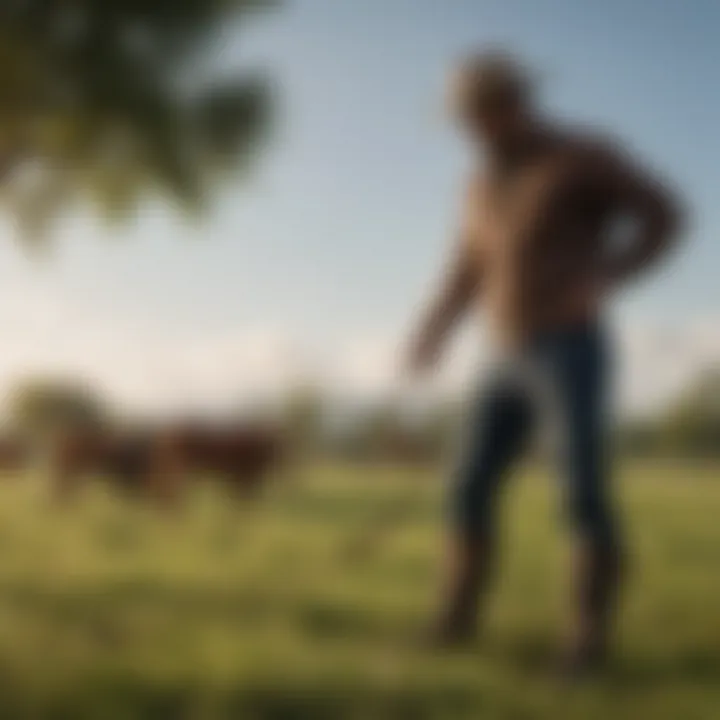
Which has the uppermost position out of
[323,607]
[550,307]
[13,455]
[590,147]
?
[590,147]

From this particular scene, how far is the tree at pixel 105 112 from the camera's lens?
3.40ft

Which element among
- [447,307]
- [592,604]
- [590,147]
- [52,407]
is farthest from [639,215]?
[52,407]

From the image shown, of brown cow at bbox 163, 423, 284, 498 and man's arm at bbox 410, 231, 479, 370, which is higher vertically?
man's arm at bbox 410, 231, 479, 370

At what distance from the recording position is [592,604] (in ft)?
3.01

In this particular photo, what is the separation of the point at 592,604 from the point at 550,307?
248 millimetres

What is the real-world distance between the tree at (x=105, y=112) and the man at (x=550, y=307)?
25cm

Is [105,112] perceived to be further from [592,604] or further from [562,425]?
[592,604]

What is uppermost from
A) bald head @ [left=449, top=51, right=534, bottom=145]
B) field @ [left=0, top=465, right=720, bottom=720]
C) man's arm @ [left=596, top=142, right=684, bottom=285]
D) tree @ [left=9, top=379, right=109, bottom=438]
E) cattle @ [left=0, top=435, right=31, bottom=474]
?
bald head @ [left=449, top=51, right=534, bottom=145]

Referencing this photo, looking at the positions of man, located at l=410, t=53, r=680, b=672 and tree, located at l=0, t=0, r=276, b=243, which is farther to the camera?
tree, located at l=0, t=0, r=276, b=243

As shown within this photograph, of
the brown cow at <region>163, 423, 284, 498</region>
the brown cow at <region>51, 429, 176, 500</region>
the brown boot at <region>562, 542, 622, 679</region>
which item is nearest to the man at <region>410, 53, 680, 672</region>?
the brown boot at <region>562, 542, 622, 679</region>

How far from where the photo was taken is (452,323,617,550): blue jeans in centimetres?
93

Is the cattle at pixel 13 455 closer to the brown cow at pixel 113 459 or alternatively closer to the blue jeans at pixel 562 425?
the brown cow at pixel 113 459

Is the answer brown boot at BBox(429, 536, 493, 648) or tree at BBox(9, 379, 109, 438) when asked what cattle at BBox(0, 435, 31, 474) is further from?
brown boot at BBox(429, 536, 493, 648)

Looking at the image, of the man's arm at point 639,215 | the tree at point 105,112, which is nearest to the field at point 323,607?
the man's arm at point 639,215
